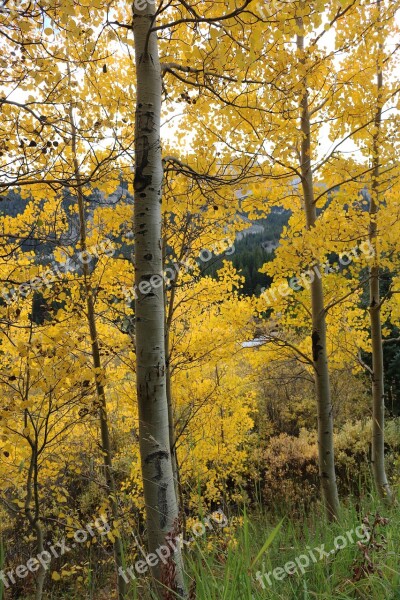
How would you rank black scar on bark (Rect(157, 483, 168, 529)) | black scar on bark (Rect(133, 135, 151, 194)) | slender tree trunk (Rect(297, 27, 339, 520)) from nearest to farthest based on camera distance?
black scar on bark (Rect(157, 483, 168, 529))
black scar on bark (Rect(133, 135, 151, 194))
slender tree trunk (Rect(297, 27, 339, 520))

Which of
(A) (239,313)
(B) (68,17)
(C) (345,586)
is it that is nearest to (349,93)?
(A) (239,313)

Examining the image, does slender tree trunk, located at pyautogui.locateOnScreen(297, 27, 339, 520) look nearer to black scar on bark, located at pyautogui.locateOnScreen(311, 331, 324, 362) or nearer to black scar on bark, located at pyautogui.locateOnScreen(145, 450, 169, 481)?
black scar on bark, located at pyautogui.locateOnScreen(311, 331, 324, 362)

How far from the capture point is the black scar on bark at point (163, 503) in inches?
88.7

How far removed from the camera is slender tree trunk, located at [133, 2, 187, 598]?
228 cm

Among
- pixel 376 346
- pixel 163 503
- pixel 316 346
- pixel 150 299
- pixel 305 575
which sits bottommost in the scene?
pixel 305 575

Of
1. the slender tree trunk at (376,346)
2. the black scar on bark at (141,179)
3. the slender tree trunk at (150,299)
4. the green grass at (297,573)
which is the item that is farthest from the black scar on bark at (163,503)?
the slender tree trunk at (376,346)

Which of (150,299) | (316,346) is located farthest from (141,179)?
(316,346)

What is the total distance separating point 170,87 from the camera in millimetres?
3990

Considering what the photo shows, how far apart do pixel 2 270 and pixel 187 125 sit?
11.0 feet

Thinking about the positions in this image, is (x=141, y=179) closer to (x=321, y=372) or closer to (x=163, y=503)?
(x=163, y=503)

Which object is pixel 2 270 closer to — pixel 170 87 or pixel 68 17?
pixel 170 87

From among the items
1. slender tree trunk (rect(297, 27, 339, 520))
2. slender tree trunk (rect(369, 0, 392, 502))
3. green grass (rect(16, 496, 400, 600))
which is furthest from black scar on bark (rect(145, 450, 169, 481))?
slender tree trunk (rect(369, 0, 392, 502))

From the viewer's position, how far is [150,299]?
94.0 inches

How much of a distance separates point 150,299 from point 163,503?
1.13m
